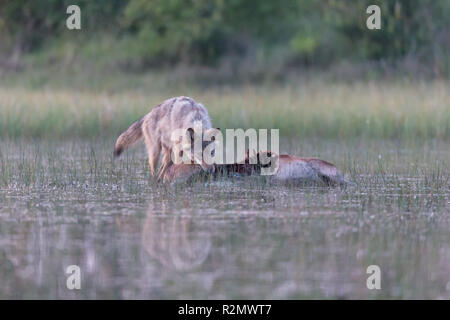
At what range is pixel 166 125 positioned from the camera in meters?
11.3

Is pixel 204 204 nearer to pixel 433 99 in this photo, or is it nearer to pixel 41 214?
pixel 41 214

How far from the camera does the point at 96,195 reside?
32.7ft

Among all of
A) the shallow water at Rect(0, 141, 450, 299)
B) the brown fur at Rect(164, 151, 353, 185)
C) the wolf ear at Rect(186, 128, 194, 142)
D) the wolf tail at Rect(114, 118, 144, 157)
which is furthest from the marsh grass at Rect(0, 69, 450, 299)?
the wolf ear at Rect(186, 128, 194, 142)

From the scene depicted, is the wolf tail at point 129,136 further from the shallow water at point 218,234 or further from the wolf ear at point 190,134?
the wolf ear at point 190,134

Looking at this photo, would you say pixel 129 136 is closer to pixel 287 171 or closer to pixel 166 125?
pixel 166 125

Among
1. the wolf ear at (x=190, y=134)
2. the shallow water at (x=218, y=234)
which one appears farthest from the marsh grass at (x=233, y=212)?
the wolf ear at (x=190, y=134)

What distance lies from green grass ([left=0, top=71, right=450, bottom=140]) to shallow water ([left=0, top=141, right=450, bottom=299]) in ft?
12.8

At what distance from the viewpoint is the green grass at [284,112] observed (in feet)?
52.5

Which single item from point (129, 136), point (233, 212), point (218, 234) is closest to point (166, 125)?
point (129, 136)

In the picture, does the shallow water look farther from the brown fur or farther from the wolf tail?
the wolf tail

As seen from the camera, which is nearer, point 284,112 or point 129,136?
point 129,136

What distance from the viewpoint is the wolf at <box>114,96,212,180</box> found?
1105 centimetres

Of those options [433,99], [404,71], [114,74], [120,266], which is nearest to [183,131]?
[120,266]

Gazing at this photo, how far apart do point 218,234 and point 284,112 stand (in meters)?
9.24
